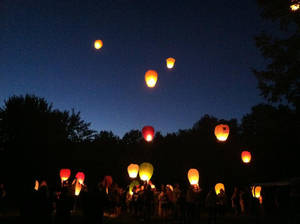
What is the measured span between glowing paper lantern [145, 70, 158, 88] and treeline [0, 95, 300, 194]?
9254 mm

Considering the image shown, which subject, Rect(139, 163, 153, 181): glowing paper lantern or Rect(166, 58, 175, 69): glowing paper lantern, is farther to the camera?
Rect(139, 163, 153, 181): glowing paper lantern

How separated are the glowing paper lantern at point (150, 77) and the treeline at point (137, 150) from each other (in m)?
9.25

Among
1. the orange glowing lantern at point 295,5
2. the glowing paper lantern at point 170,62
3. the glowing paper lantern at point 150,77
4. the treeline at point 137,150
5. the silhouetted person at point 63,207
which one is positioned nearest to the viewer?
the silhouetted person at point 63,207

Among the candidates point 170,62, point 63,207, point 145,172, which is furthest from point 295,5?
point 63,207

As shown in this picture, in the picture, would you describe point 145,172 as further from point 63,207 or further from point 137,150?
point 137,150

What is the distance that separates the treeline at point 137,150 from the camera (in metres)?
25.6

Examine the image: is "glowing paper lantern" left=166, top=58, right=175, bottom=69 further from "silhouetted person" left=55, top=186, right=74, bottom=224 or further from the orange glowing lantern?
"silhouetted person" left=55, top=186, right=74, bottom=224

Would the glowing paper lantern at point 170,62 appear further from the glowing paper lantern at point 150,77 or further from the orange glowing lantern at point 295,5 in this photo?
the orange glowing lantern at point 295,5

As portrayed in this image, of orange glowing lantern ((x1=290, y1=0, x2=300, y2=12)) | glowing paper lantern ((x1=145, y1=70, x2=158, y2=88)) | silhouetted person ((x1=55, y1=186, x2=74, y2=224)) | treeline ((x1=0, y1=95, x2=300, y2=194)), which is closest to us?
silhouetted person ((x1=55, y1=186, x2=74, y2=224))

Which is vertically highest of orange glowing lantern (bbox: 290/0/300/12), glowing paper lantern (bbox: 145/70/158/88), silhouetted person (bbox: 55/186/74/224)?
orange glowing lantern (bbox: 290/0/300/12)

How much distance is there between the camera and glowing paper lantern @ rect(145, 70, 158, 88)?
39.6 feet

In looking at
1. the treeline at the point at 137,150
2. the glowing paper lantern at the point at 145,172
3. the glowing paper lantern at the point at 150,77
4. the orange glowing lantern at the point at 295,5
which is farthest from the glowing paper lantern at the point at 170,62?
the treeline at the point at 137,150

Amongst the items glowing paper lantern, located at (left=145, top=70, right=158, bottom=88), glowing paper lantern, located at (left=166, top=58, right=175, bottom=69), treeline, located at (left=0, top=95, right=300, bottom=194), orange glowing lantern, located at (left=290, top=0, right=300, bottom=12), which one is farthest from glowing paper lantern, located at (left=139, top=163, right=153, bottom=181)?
orange glowing lantern, located at (left=290, top=0, right=300, bottom=12)

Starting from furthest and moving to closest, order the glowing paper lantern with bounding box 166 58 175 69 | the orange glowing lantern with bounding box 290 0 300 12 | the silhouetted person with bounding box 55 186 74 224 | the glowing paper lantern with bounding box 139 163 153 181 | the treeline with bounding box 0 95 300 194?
the treeline with bounding box 0 95 300 194 → the glowing paper lantern with bounding box 139 163 153 181 → the glowing paper lantern with bounding box 166 58 175 69 → the orange glowing lantern with bounding box 290 0 300 12 → the silhouetted person with bounding box 55 186 74 224
